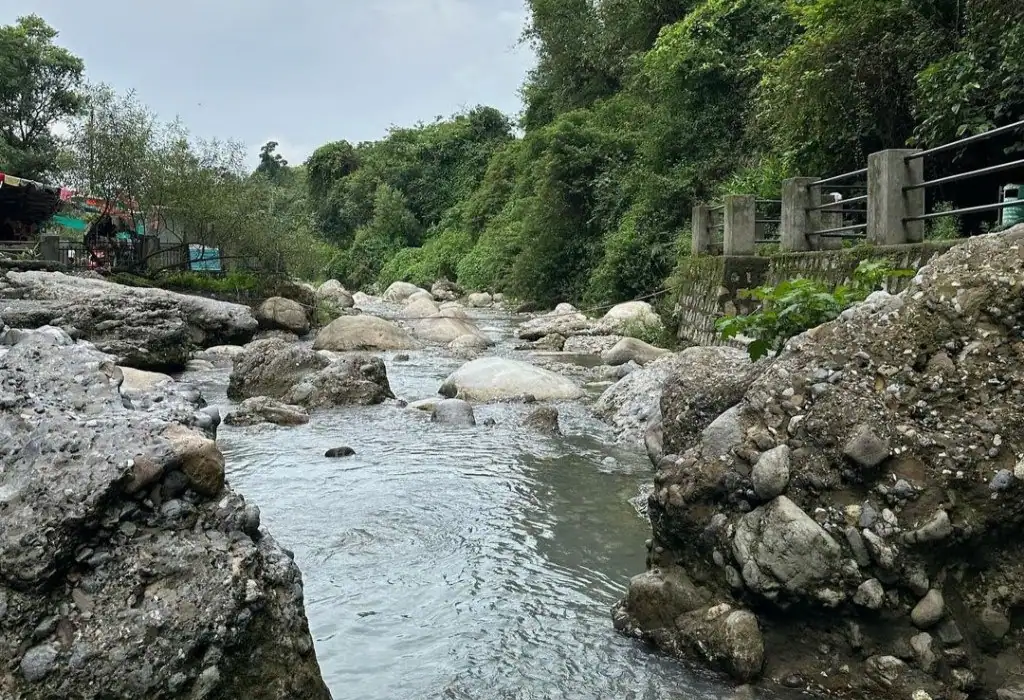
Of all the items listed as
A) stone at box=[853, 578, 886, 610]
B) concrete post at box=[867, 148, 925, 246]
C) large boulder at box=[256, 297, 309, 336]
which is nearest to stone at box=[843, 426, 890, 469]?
stone at box=[853, 578, 886, 610]

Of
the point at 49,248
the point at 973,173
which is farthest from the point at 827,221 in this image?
the point at 49,248

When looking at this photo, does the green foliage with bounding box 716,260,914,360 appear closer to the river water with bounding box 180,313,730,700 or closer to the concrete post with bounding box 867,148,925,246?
the river water with bounding box 180,313,730,700

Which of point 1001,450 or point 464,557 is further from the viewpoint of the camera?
point 464,557

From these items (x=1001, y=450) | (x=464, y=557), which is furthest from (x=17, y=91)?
(x=1001, y=450)

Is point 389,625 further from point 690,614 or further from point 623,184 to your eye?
point 623,184

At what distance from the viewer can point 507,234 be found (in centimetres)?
3080

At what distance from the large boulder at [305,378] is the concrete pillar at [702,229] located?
585 cm

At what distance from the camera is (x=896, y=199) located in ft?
25.0

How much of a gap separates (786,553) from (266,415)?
668cm

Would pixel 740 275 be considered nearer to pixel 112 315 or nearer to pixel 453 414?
pixel 453 414

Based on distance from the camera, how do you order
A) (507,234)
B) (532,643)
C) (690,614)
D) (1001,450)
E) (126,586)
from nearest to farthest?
(126,586)
(1001,450)
(690,614)
(532,643)
(507,234)

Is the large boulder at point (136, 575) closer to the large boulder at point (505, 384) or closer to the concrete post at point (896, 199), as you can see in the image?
the concrete post at point (896, 199)

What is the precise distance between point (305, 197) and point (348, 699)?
56.7m

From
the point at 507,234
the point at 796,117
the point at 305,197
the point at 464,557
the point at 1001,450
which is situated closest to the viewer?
the point at 1001,450
